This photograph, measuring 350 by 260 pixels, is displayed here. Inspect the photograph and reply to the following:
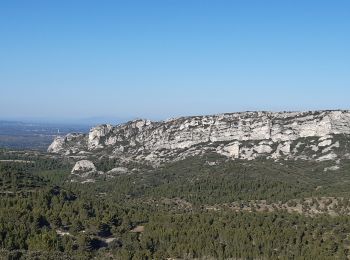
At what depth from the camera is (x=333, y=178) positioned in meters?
193

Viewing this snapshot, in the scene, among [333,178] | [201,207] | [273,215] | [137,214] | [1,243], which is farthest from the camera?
[333,178]

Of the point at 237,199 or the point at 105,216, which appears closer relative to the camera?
the point at 105,216

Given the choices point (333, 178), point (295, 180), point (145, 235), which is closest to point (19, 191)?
point (145, 235)

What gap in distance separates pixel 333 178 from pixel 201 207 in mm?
57812

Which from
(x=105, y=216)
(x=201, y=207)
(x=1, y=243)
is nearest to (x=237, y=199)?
(x=201, y=207)

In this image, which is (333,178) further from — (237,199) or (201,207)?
(201,207)

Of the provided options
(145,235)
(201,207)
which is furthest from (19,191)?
(201,207)

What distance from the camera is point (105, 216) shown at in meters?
122

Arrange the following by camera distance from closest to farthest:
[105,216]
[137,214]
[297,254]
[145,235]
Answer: [297,254]
[145,235]
[105,216]
[137,214]

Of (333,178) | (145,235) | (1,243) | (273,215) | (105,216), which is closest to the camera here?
(1,243)

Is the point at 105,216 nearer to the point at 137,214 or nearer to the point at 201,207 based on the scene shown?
the point at 137,214

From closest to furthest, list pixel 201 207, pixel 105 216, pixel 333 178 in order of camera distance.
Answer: pixel 105 216 < pixel 201 207 < pixel 333 178

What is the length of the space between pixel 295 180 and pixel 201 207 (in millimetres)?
46455

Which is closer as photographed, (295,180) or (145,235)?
(145,235)
